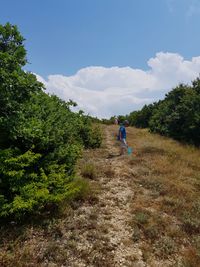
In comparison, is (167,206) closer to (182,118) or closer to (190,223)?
(190,223)

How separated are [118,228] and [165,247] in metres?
1.08

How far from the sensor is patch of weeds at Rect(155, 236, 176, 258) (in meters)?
5.14

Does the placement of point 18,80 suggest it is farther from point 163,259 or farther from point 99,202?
point 163,259

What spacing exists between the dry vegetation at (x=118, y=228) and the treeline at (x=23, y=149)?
1.69 feet

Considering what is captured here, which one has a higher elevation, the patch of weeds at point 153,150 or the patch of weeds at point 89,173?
the patch of weeds at point 153,150

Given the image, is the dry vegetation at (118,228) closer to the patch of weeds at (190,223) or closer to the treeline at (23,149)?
the patch of weeds at (190,223)

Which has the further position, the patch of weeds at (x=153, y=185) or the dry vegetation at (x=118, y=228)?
the patch of weeds at (x=153, y=185)

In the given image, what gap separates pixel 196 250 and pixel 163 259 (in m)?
0.73

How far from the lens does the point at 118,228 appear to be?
19.2 ft

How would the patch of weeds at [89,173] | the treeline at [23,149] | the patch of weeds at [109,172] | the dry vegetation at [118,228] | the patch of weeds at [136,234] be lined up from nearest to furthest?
the dry vegetation at [118,228] < the treeline at [23,149] < the patch of weeds at [136,234] < the patch of weeds at [89,173] < the patch of weeds at [109,172]

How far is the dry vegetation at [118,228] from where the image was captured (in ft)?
15.6

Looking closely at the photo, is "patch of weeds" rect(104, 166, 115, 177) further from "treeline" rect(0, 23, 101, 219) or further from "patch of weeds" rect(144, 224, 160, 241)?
"patch of weeds" rect(144, 224, 160, 241)

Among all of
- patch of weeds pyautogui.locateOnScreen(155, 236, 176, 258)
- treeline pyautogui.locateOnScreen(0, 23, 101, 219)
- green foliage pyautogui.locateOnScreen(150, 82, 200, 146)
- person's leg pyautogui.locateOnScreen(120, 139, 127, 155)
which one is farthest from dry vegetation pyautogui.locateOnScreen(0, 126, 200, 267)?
green foliage pyautogui.locateOnScreen(150, 82, 200, 146)

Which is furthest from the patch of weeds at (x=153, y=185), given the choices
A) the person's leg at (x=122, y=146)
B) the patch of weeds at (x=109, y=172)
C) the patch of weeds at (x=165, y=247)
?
the person's leg at (x=122, y=146)
